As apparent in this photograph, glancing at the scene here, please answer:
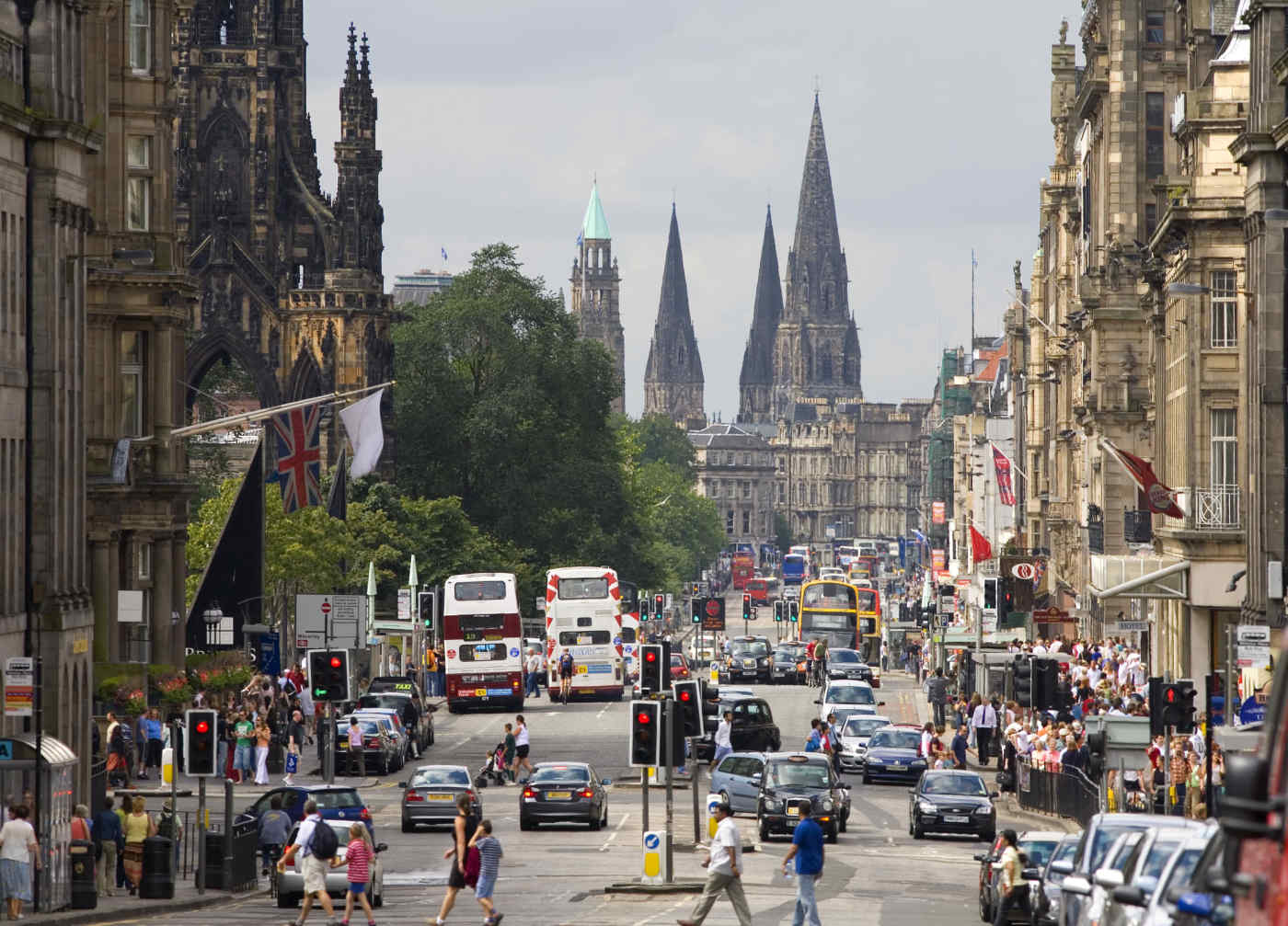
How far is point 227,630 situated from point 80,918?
32.9m

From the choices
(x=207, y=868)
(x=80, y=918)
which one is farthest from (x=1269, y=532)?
(x=80, y=918)

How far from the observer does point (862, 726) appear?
6016cm

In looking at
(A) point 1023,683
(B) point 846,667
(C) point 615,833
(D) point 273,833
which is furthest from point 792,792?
(B) point 846,667

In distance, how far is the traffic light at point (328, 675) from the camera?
135 ft

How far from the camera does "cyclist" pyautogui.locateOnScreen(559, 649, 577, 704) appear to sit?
82.1 meters

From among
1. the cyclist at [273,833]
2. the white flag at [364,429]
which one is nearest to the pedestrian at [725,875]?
the cyclist at [273,833]

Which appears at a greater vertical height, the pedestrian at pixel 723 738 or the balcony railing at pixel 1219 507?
the balcony railing at pixel 1219 507

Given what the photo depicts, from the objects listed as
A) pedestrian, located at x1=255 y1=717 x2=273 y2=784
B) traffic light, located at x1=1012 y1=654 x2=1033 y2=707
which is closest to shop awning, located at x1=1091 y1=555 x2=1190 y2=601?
traffic light, located at x1=1012 y1=654 x2=1033 y2=707

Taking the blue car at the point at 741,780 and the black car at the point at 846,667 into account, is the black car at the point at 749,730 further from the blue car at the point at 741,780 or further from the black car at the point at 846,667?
the black car at the point at 846,667

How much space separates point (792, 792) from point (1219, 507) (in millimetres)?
13361

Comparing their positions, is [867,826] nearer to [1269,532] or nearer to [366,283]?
[1269,532]

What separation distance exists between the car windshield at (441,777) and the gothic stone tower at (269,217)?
5629cm

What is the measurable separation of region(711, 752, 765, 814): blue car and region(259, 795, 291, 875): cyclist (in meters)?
10.4

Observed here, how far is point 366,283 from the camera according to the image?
339 feet
